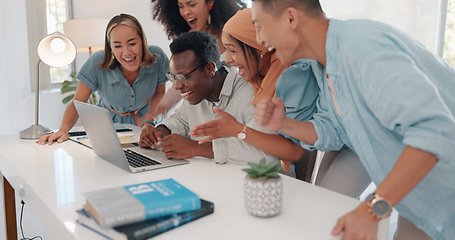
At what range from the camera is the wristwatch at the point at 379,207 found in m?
0.78

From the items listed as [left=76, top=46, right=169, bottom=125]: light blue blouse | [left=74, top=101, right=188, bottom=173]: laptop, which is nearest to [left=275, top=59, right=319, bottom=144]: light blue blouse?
[left=74, top=101, right=188, bottom=173]: laptop

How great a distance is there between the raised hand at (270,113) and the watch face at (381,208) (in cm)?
46

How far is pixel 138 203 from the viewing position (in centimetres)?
78

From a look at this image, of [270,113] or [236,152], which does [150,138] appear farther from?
[270,113]

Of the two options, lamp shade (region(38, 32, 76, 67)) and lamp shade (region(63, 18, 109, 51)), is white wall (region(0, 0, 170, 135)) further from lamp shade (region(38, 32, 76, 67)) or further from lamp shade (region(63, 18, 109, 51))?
lamp shade (region(38, 32, 76, 67))

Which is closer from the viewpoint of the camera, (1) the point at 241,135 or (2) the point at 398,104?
(2) the point at 398,104

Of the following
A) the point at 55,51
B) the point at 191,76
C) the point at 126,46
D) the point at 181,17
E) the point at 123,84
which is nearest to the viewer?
the point at 191,76

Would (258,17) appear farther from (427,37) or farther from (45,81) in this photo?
(45,81)

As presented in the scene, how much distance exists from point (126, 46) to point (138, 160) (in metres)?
0.83

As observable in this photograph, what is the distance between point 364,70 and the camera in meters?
0.86

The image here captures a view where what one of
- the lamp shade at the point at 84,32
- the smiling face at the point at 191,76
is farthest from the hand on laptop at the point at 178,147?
the lamp shade at the point at 84,32

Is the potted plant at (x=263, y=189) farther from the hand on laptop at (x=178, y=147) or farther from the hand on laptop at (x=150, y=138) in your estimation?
the hand on laptop at (x=150, y=138)

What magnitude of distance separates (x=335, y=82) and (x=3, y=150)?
1317mm

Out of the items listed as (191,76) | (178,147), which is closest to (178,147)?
(178,147)
